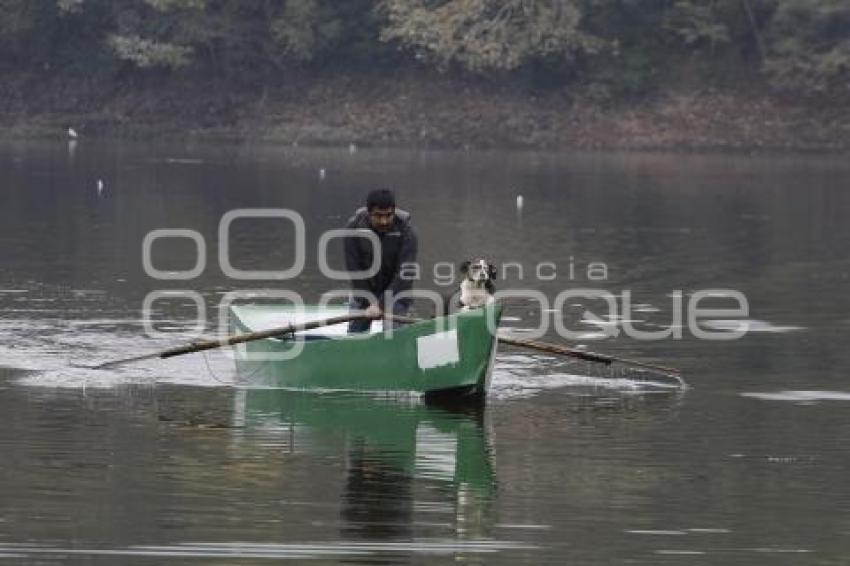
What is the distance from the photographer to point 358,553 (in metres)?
16.6

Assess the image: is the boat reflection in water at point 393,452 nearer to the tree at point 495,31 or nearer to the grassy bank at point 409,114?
the grassy bank at point 409,114

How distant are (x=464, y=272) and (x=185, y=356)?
490 centimetres

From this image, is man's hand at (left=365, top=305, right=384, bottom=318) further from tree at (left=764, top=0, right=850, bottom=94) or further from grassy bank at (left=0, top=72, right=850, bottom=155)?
tree at (left=764, top=0, right=850, bottom=94)

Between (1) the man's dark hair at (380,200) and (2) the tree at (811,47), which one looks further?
(2) the tree at (811,47)

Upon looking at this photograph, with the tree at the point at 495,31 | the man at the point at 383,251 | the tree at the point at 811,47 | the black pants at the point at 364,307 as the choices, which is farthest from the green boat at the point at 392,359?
the tree at the point at 495,31

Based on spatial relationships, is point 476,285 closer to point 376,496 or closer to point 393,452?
point 393,452

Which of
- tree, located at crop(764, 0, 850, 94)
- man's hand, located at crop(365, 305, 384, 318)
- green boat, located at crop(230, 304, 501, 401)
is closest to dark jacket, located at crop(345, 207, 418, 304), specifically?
man's hand, located at crop(365, 305, 384, 318)

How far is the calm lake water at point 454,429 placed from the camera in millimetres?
17188

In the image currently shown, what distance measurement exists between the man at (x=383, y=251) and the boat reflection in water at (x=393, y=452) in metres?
1.02

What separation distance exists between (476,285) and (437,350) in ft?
3.29

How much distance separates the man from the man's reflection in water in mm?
2637

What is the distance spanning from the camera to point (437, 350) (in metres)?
23.2

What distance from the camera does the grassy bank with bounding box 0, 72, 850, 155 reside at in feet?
258

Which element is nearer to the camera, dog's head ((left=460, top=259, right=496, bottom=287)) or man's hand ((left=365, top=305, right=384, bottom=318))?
man's hand ((left=365, top=305, right=384, bottom=318))
